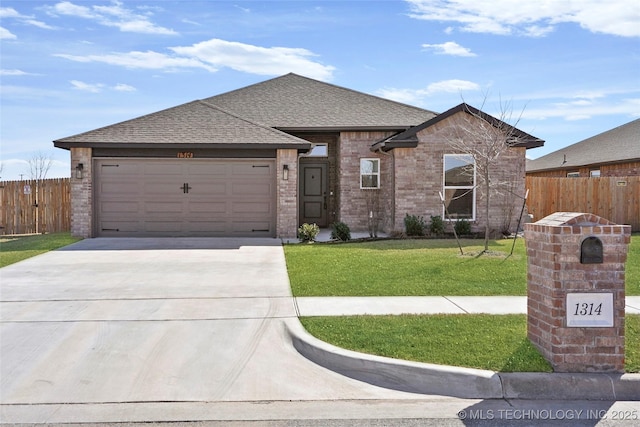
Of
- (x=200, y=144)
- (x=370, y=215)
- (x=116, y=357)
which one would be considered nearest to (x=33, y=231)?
(x=200, y=144)

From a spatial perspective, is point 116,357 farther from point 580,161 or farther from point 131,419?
point 580,161

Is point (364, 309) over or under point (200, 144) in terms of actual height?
under

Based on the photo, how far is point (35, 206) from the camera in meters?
20.4

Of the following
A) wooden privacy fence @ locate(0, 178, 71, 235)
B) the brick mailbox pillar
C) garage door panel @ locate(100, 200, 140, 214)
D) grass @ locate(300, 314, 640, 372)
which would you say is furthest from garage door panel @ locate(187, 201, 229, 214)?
the brick mailbox pillar

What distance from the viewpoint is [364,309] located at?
7473 mm

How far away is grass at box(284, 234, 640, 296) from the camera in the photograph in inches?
345

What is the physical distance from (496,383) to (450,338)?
1064 millimetres

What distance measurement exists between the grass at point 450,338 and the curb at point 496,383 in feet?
0.49

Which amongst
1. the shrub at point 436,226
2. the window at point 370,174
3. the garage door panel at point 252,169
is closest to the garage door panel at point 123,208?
the garage door panel at point 252,169

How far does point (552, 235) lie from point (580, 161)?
75.2ft

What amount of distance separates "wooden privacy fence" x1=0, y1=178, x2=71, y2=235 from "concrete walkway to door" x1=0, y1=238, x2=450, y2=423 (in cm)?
Result: 1022

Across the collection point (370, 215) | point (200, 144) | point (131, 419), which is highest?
point (200, 144)

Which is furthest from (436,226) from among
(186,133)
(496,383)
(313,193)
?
(496,383)

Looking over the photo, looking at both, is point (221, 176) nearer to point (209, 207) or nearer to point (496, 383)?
point (209, 207)
